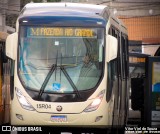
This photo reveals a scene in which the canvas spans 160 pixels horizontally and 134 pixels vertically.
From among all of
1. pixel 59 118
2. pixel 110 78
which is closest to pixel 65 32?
pixel 110 78

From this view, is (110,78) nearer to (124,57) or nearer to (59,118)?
(59,118)

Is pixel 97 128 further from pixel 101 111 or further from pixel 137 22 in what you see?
pixel 137 22

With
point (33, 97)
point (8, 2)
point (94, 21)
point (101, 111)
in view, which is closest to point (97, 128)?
point (101, 111)

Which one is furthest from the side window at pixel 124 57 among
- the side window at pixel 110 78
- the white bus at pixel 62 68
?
the white bus at pixel 62 68

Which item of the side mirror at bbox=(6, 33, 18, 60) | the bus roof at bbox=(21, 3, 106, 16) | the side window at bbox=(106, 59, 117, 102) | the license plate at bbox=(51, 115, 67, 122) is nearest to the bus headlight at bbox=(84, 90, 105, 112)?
the side window at bbox=(106, 59, 117, 102)

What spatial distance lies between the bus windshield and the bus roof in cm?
45

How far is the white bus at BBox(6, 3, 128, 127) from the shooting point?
12.8 meters

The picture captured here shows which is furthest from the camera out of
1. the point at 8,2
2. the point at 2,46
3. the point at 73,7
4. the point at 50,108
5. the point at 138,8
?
the point at 138,8

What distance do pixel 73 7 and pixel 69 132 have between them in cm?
319

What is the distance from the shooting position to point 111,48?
12977mm

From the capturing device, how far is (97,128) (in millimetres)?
12945

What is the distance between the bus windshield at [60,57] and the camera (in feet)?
42.4

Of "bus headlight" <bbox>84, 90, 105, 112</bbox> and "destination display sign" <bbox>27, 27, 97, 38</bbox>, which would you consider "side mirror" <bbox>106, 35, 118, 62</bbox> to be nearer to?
"destination display sign" <bbox>27, 27, 97, 38</bbox>

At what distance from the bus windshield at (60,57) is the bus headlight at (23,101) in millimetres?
220
